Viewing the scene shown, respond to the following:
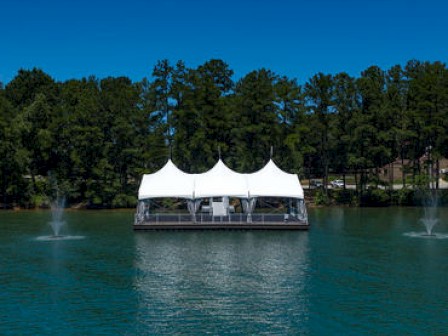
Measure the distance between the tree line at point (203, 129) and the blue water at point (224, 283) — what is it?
34789 mm

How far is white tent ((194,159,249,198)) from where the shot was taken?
62.7 m

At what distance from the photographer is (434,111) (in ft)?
311

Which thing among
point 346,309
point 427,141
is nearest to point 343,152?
point 427,141

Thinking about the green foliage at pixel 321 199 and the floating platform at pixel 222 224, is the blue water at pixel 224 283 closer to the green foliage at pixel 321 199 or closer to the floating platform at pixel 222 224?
the floating platform at pixel 222 224

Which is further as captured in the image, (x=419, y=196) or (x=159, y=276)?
(x=419, y=196)

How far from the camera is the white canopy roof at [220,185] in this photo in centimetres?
6284

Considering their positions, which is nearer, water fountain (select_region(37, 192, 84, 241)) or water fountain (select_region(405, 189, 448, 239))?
water fountain (select_region(37, 192, 84, 241))

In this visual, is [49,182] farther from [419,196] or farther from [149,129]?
[419,196]

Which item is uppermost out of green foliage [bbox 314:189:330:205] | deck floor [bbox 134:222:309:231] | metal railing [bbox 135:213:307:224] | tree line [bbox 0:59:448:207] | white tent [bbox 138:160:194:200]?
tree line [bbox 0:59:448:207]

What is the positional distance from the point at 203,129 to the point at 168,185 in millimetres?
30779

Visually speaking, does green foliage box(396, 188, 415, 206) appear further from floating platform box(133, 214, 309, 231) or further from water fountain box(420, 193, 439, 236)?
floating platform box(133, 214, 309, 231)

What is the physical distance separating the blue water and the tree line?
1370 inches

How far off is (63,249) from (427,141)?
228ft

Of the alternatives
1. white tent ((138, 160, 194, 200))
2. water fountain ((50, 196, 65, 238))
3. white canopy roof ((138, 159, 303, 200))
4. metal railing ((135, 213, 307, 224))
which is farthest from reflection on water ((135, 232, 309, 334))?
water fountain ((50, 196, 65, 238))
